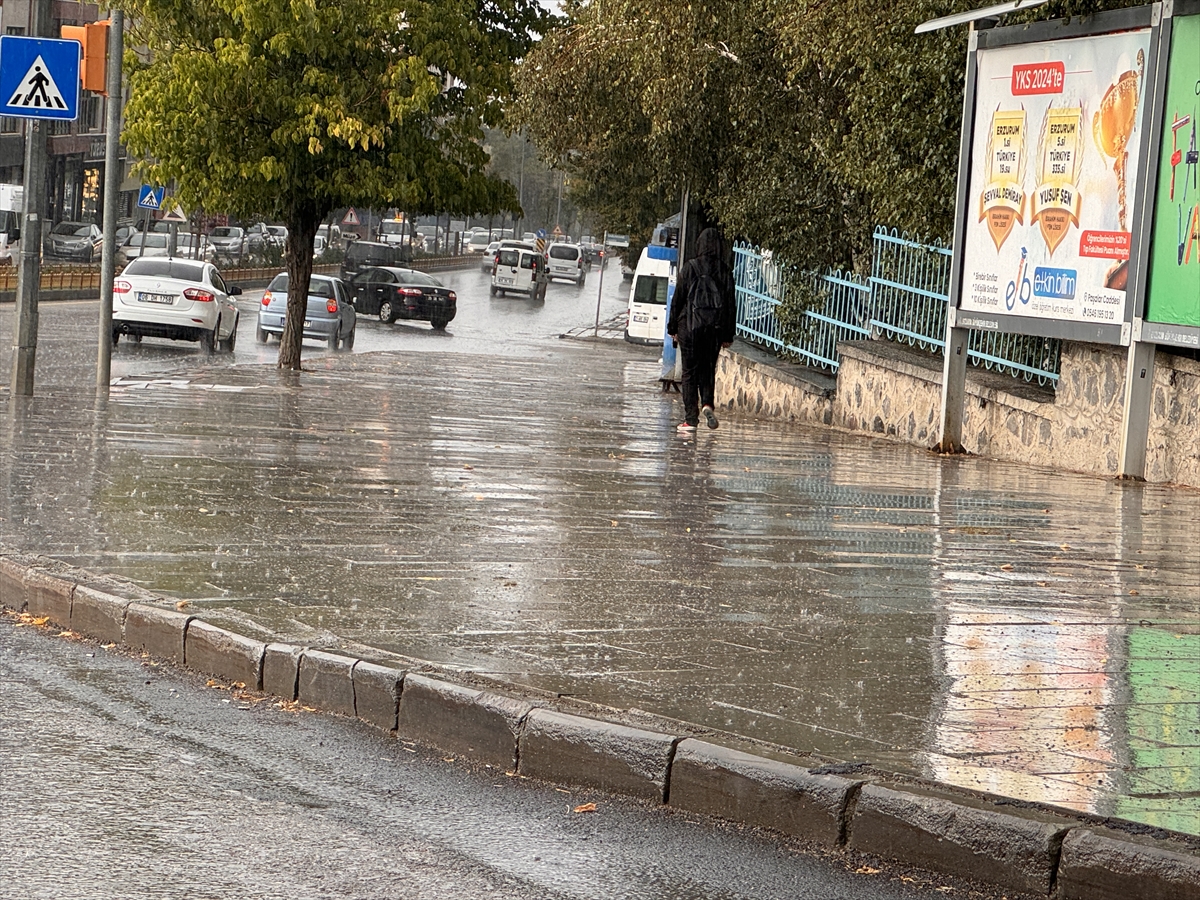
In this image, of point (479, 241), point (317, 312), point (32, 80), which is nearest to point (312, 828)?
point (32, 80)

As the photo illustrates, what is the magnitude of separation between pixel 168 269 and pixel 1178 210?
22.1 meters

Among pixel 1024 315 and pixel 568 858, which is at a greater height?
pixel 1024 315

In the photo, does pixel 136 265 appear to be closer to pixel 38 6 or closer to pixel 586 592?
pixel 38 6

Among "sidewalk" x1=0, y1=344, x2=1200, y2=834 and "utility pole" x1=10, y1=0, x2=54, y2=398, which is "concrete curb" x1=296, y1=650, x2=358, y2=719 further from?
"utility pole" x1=10, y1=0, x2=54, y2=398

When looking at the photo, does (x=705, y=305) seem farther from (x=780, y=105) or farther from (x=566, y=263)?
(x=566, y=263)

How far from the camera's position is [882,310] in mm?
17750

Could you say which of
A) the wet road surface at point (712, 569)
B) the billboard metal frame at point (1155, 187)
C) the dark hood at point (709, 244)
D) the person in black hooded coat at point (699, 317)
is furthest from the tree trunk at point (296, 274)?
the billboard metal frame at point (1155, 187)

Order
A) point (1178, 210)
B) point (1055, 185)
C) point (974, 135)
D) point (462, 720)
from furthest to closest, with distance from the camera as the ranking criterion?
point (974, 135)
point (1055, 185)
point (1178, 210)
point (462, 720)

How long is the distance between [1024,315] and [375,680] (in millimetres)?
8864

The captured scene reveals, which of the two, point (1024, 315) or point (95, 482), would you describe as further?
point (1024, 315)

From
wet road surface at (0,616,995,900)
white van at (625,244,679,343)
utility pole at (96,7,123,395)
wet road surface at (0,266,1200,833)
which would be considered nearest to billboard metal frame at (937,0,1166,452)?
wet road surface at (0,266,1200,833)

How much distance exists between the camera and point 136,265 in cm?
3023

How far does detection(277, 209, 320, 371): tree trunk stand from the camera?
25.2 meters

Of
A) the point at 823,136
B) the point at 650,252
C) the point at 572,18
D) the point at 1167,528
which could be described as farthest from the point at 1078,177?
the point at 650,252
